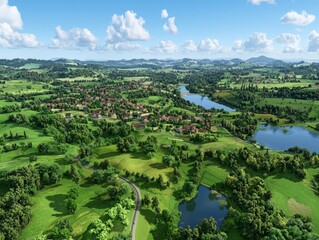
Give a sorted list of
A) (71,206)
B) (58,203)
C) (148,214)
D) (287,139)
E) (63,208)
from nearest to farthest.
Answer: (71,206) → (148,214) → (63,208) → (58,203) → (287,139)

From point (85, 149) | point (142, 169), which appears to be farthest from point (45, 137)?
point (142, 169)

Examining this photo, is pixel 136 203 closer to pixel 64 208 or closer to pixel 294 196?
pixel 64 208

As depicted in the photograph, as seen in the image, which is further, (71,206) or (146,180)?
(146,180)

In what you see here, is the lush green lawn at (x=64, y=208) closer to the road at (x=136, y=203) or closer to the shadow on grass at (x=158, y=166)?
the road at (x=136, y=203)

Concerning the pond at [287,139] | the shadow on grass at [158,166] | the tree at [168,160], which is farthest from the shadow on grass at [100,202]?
the pond at [287,139]

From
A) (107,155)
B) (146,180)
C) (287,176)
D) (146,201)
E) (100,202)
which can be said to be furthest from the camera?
(107,155)

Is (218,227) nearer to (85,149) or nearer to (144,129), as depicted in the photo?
(85,149)

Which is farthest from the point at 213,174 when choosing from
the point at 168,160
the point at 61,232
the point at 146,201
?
the point at 61,232
